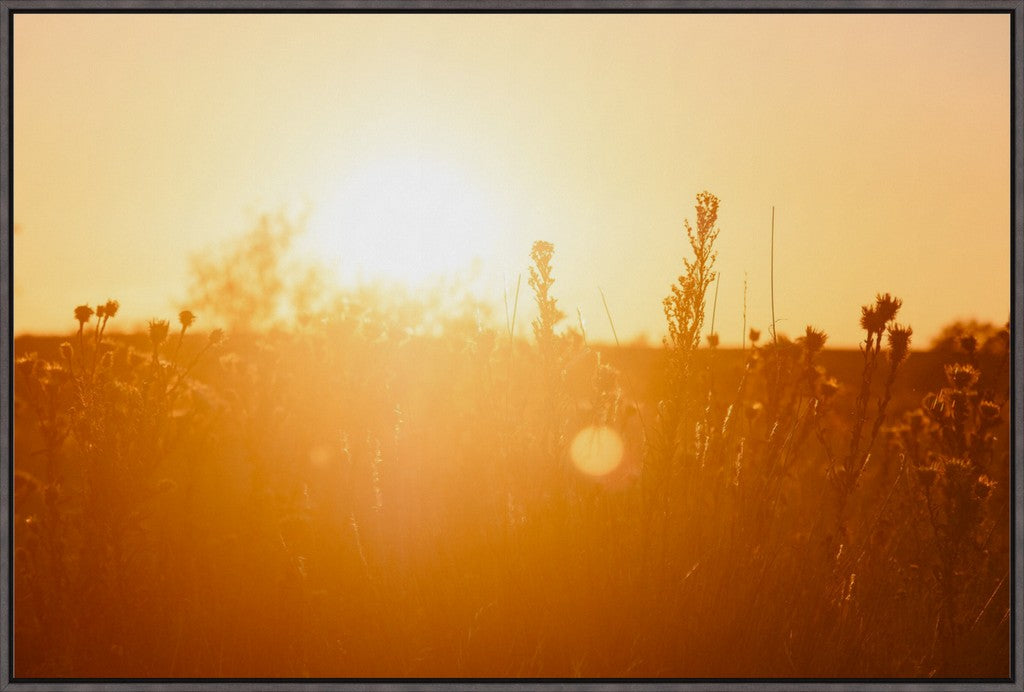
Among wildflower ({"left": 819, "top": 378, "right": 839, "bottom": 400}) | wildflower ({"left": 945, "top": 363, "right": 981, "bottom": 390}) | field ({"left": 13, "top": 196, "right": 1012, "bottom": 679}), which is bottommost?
field ({"left": 13, "top": 196, "right": 1012, "bottom": 679})

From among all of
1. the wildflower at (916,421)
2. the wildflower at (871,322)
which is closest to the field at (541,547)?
the wildflower at (871,322)

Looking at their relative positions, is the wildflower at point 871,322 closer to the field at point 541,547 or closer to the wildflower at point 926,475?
the field at point 541,547

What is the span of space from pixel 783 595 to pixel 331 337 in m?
3.36

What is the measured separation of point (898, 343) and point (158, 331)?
3202mm

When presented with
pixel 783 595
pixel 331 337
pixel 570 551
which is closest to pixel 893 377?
pixel 783 595

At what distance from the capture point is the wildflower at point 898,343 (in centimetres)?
330

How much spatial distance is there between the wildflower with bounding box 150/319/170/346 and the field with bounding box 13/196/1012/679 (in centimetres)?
1

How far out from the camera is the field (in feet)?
9.82

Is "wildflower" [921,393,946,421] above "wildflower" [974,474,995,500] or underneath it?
above

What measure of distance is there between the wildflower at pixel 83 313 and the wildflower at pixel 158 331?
0.91 feet

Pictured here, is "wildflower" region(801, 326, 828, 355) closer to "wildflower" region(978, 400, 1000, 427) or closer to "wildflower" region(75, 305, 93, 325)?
"wildflower" region(978, 400, 1000, 427)

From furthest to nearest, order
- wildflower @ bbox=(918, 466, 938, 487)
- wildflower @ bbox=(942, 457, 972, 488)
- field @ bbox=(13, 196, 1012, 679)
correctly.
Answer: wildflower @ bbox=(918, 466, 938, 487), wildflower @ bbox=(942, 457, 972, 488), field @ bbox=(13, 196, 1012, 679)

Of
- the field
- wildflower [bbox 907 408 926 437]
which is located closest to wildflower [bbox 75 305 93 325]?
the field

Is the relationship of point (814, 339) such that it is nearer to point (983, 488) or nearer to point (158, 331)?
point (983, 488)
